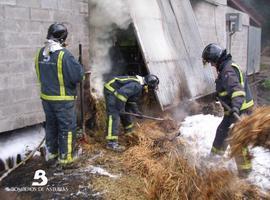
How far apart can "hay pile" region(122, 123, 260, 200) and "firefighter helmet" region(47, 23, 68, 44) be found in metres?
2.07

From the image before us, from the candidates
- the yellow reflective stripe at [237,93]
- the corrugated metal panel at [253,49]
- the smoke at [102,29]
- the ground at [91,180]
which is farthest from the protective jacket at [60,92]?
the corrugated metal panel at [253,49]

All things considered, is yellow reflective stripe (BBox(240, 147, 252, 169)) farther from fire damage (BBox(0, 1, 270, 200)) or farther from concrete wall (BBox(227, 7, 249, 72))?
concrete wall (BBox(227, 7, 249, 72))

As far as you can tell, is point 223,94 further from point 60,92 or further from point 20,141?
point 20,141

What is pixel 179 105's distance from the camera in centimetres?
769

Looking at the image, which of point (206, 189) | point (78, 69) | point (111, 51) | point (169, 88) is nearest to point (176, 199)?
point (206, 189)

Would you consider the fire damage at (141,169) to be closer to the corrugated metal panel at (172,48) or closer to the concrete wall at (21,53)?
the corrugated metal panel at (172,48)

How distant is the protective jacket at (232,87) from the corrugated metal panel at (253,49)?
13.2m

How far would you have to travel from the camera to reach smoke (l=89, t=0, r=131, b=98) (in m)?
6.89

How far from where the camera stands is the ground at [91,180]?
4168mm

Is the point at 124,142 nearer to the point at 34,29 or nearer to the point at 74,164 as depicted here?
the point at 74,164

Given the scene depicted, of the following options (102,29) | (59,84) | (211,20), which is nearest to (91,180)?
(59,84)

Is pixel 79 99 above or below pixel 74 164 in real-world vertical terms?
above

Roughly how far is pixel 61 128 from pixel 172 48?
391 cm

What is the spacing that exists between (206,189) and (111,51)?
4475mm
